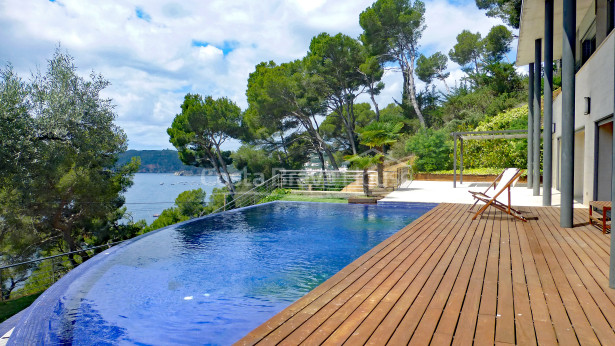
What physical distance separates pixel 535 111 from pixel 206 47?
3960 cm

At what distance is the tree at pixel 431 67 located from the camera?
29312 millimetres

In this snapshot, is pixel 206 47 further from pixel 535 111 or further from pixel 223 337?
pixel 223 337

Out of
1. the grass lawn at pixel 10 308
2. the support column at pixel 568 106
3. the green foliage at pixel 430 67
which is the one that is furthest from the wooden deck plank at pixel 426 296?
the green foliage at pixel 430 67

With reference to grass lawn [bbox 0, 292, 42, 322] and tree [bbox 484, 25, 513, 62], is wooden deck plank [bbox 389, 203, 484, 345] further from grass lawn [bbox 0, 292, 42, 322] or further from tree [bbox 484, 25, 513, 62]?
tree [bbox 484, 25, 513, 62]

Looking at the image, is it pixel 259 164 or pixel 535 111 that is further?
pixel 259 164

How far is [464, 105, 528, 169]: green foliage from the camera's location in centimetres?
1717

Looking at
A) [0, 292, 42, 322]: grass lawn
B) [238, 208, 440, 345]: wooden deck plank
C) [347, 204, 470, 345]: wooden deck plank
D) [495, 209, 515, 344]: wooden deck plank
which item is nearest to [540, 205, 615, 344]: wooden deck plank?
[495, 209, 515, 344]: wooden deck plank

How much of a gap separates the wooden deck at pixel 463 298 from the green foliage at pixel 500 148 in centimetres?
1368

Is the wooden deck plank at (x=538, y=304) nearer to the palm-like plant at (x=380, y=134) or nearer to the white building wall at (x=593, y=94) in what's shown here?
the white building wall at (x=593, y=94)

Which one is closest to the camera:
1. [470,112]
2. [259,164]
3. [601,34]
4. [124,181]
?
[601,34]

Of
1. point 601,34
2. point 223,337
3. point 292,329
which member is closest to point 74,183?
point 223,337

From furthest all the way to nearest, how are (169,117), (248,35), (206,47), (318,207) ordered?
(206,47) → (248,35) → (169,117) → (318,207)

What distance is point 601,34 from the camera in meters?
7.66

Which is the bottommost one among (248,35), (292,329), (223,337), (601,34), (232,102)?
(223,337)
